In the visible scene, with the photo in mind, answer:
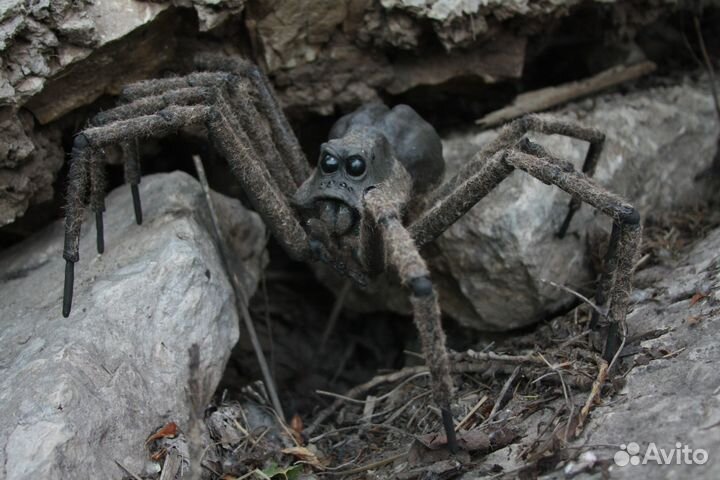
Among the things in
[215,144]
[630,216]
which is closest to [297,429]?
[215,144]

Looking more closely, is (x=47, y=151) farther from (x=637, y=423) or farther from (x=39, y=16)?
(x=637, y=423)

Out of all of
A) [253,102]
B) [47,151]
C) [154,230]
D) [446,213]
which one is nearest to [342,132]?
[253,102]

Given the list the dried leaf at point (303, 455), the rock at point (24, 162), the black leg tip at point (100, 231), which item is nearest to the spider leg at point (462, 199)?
the dried leaf at point (303, 455)

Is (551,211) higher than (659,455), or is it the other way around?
(551,211)

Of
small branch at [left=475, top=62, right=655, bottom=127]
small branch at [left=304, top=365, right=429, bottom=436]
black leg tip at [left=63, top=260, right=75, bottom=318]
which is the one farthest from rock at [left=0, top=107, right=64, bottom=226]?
small branch at [left=475, top=62, right=655, bottom=127]

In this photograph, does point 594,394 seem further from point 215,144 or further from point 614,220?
point 215,144

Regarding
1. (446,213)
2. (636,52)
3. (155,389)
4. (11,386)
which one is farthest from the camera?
(636,52)
